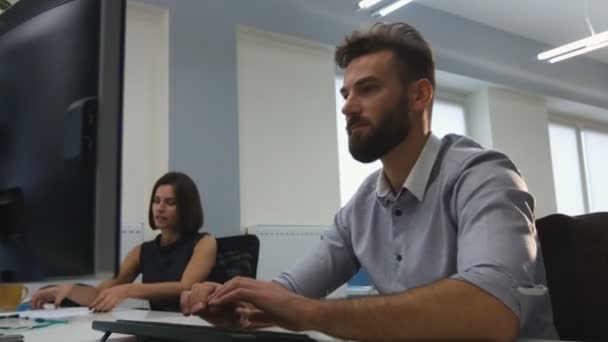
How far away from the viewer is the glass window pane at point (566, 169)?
6.10m

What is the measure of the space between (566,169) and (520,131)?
3.78 feet

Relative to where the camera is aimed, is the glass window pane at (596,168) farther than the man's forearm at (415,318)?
Yes

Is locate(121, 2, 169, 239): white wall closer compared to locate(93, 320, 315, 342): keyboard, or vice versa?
locate(93, 320, 315, 342): keyboard

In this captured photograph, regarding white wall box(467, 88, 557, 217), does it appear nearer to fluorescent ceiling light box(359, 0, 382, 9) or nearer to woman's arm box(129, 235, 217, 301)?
fluorescent ceiling light box(359, 0, 382, 9)

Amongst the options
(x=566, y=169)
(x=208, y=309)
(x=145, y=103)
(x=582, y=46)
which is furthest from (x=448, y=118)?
(x=208, y=309)

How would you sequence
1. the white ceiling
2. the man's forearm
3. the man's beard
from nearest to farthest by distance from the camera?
the man's forearm → the man's beard → the white ceiling

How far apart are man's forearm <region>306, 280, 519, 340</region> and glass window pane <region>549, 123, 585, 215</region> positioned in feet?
18.7

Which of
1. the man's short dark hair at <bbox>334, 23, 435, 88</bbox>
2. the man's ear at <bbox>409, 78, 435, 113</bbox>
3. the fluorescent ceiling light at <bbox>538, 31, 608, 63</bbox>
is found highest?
the fluorescent ceiling light at <bbox>538, 31, 608, 63</bbox>

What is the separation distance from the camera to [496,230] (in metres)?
0.92

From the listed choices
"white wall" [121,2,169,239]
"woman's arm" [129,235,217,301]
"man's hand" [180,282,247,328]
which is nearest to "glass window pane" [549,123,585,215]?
"white wall" [121,2,169,239]

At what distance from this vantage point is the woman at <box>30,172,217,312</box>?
1.96 meters

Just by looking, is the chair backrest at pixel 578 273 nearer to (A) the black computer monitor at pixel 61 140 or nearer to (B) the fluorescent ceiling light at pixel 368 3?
(A) the black computer monitor at pixel 61 140

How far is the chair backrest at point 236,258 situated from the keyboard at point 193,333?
4.35ft

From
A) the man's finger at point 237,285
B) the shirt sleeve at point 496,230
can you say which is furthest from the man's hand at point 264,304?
the shirt sleeve at point 496,230
